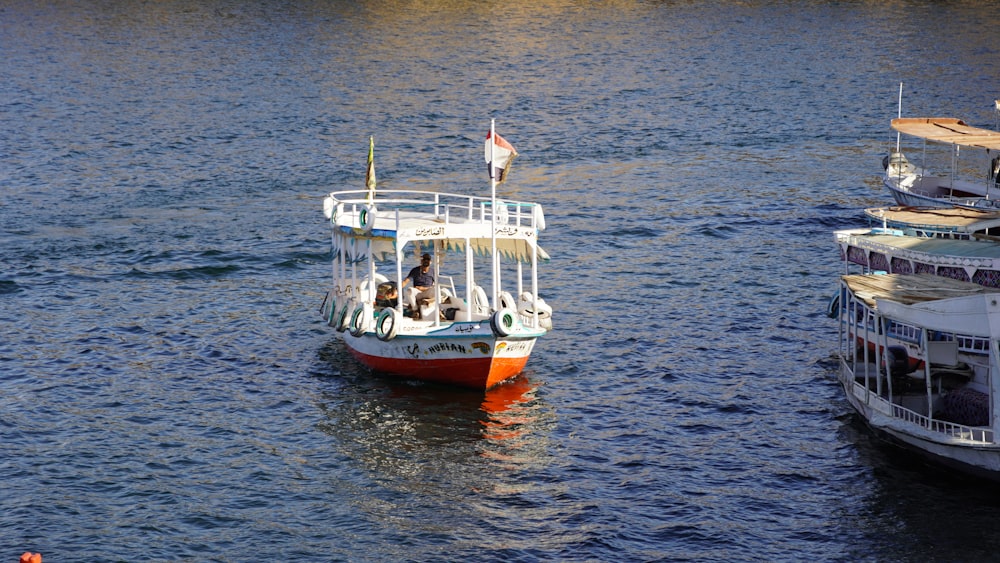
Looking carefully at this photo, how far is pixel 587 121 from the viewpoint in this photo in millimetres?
81250

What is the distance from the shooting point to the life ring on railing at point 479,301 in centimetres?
3766

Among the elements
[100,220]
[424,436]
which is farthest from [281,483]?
[100,220]

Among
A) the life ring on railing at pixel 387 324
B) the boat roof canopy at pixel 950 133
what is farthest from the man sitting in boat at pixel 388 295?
the boat roof canopy at pixel 950 133

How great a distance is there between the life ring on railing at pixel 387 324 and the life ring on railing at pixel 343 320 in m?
2.18

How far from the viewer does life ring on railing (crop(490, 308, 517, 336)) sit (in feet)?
111

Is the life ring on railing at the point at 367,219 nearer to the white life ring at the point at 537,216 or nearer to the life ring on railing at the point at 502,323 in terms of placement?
the white life ring at the point at 537,216

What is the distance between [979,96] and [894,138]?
17147 mm

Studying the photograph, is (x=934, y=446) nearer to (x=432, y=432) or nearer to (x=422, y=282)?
(x=432, y=432)

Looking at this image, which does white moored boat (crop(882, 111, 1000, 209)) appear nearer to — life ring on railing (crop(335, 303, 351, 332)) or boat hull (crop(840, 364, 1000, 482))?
boat hull (crop(840, 364, 1000, 482))

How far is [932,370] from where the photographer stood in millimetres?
31453

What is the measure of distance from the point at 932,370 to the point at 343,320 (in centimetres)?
1703

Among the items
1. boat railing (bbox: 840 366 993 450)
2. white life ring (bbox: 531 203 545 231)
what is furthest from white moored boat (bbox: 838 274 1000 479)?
white life ring (bbox: 531 203 545 231)

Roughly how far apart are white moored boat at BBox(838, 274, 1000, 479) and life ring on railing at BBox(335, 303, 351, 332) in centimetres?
1459

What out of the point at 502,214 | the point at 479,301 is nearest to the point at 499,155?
the point at 502,214
